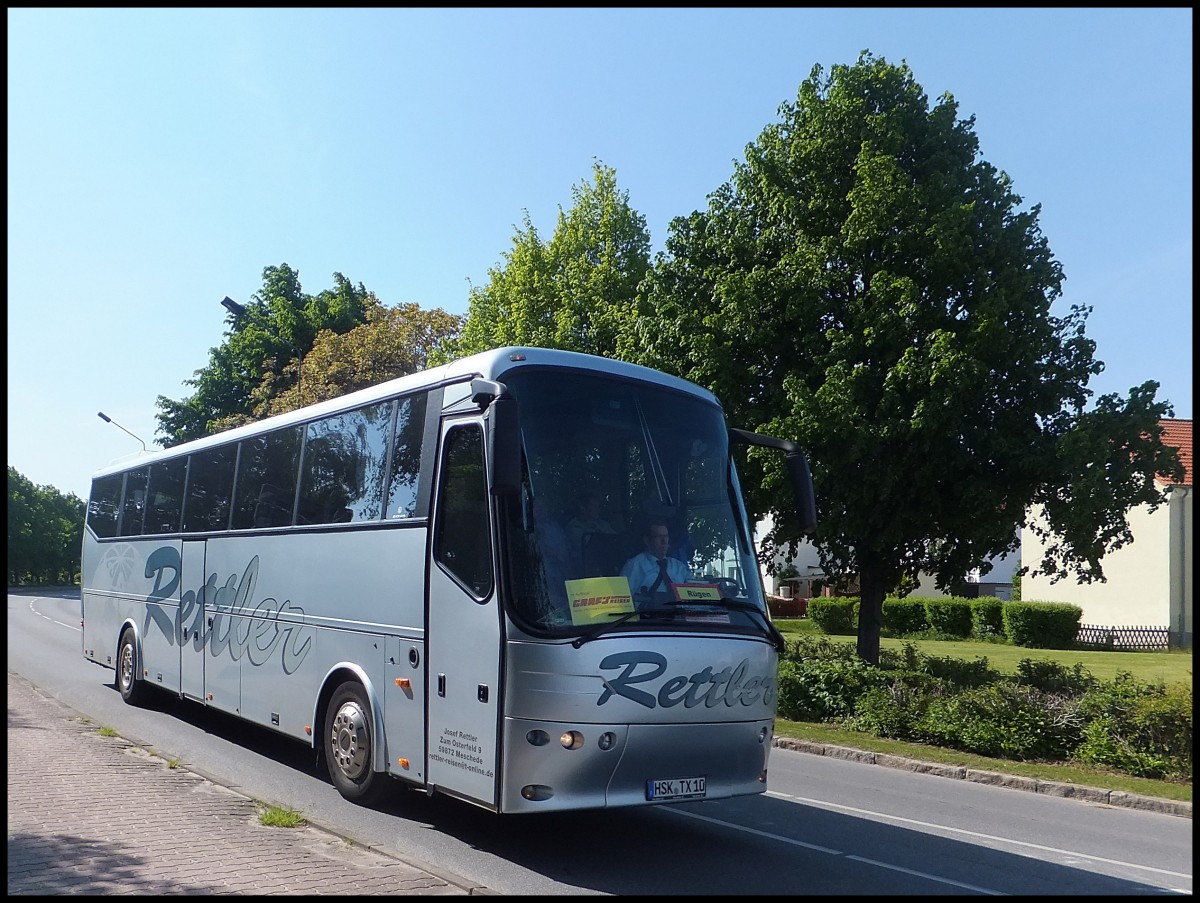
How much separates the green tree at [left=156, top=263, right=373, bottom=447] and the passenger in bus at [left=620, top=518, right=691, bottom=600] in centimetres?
4733

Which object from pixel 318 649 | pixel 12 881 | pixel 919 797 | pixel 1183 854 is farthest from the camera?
pixel 919 797

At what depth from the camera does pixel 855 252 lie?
63.3ft

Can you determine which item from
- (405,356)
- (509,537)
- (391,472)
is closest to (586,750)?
(509,537)

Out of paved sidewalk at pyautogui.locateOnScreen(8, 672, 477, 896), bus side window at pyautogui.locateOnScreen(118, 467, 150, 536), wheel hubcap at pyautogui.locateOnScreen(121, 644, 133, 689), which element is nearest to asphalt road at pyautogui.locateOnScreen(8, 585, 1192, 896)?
paved sidewalk at pyautogui.locateOnScreen(8, 672, 477, 896)

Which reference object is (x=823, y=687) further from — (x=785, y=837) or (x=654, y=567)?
(x=654, y=567)

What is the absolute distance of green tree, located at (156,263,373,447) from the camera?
55125mm

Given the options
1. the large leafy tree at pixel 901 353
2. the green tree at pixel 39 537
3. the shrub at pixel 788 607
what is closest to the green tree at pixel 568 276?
the large leafy tree at pixel 901 353

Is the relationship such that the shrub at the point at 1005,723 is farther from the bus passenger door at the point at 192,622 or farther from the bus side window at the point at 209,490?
the bus side window at the point at 209,490

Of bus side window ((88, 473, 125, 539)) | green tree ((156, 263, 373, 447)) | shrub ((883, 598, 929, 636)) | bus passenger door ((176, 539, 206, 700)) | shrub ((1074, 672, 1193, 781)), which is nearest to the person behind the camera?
shrub ((1074, 672, 1193, 781))

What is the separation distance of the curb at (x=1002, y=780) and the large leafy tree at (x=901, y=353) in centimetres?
519

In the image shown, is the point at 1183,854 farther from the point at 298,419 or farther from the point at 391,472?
the point at 298,419

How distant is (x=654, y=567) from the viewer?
7.84 m

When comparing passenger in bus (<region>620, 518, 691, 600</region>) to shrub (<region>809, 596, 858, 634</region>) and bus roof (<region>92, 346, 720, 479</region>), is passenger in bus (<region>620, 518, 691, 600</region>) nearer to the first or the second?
bus roof (<region>92, 346, 720, 479</region>)

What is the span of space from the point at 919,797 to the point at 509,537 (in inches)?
246
